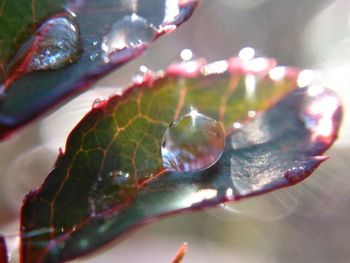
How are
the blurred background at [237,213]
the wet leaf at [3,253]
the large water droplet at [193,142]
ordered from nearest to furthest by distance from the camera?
the wet leaf at [3,253] → the large water droplet at [193,142] → the blurred background at [237,213]

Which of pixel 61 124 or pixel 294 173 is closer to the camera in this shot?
pixel 294 173

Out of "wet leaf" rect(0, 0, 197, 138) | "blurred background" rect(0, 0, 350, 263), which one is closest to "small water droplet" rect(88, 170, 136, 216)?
"wet leaf" rect(0, 0, 197, 138)

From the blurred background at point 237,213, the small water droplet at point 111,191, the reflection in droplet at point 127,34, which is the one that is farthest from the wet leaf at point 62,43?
the blurred background at point 237,213

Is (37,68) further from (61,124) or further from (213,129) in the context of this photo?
(61,124)

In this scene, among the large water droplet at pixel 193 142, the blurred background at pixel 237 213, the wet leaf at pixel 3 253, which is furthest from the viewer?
the blurred background at pixel 237 213

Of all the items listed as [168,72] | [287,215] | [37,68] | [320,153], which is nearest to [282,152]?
[320,153]

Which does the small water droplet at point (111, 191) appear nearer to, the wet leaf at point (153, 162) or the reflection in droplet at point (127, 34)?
the wet leaf at point (153, 162)

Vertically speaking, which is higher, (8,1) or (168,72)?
(8,1)
